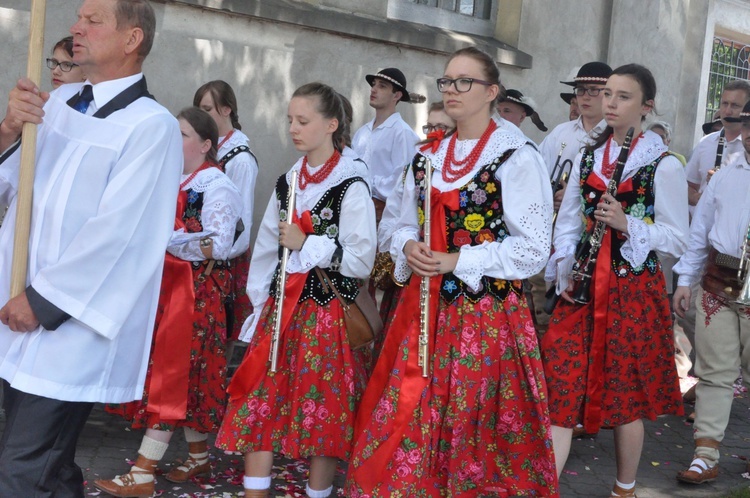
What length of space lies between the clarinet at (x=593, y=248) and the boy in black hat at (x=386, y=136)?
307cm

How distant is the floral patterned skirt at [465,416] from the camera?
175 inches

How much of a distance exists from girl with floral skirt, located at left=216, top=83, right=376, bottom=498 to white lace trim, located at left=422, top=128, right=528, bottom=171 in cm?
42

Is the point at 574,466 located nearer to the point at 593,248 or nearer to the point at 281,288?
the point at 593,248

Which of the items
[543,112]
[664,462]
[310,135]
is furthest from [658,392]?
[543,112]

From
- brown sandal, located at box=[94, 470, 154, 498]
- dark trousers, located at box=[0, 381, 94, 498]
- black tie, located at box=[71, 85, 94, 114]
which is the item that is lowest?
brown sandal, located at box=[94, 470, 154, 498]

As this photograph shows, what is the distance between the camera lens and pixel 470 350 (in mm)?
4527

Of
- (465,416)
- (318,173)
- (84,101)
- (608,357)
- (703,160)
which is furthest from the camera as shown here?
(703,160)

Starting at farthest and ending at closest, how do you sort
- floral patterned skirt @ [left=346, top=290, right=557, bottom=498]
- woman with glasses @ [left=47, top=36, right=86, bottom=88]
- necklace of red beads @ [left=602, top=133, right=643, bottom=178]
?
woman with glasses @ [left=47, top=36, right=86, bottom=88]
necklace of red beads @ [left=602, top=133, right=643, bottom=178]
floral patterned skirt @ [left=346, top=290, right=557, bottom=498]

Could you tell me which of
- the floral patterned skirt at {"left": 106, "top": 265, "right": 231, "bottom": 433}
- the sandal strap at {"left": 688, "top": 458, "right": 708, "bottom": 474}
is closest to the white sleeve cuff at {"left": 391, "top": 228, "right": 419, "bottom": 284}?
the floral patterned skirt at {"left": 106, "top": 265, "right": 231, "bottom": 433}

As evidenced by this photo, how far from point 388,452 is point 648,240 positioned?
5.66 ft

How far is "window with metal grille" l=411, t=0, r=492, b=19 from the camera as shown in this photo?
1007 cm

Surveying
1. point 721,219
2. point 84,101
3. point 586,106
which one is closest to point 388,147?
point 586,106

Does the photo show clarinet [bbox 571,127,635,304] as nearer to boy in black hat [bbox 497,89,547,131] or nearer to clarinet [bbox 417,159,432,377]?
clarinet [bbox 417,159,432,377]

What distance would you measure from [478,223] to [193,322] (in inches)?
67.5
